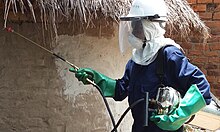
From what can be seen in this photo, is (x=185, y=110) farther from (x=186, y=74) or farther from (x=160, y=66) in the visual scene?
(x=160, y=66)

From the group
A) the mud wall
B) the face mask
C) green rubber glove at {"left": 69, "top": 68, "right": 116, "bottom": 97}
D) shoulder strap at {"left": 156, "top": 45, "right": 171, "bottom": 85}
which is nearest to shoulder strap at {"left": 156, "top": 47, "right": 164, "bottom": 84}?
shoulder strap at {"left": 156, "top": 45, "right": 171, "bottom": 85}

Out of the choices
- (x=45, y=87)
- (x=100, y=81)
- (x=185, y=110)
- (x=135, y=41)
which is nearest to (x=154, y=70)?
(x=135, y=41)

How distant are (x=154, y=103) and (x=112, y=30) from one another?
49.8 inches

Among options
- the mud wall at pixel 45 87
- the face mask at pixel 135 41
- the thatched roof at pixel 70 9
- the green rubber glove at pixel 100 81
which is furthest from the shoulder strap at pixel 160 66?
the mud wall at pixel 45 87

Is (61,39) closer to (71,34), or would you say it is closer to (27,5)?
(71,34)

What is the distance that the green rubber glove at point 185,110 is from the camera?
2.21 m

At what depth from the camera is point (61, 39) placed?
10.9 ft

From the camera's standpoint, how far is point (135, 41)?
99.6 inches

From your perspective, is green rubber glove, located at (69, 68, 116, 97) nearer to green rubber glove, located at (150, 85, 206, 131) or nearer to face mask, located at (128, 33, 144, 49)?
face mask, located at (128, 33, 144, 49)

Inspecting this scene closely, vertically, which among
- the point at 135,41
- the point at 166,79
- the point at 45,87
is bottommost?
the point at 45,87

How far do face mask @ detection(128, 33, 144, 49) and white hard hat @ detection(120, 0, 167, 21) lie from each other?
0.11 meters

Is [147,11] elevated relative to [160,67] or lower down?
elevated

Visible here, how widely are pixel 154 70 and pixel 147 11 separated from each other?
0.34 m

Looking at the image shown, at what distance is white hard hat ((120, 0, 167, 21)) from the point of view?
2.45 metres
